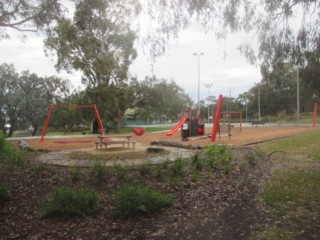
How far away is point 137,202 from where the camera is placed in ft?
17.7

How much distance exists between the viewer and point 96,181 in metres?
7.24

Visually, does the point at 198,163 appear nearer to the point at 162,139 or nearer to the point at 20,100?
the point at 162,139

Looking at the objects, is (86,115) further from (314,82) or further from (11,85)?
(314,82)

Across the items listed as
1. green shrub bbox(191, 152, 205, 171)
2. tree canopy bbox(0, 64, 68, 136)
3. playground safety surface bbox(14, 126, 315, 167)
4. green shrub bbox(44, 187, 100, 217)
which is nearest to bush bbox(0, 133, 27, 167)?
playground safety surface bbox(14, 126, 315, 167)

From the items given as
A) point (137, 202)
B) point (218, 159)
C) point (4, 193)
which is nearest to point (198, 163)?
point (218, 159)

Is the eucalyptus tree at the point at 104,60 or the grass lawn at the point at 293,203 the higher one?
the eucalyptus tree at the point at 104,60

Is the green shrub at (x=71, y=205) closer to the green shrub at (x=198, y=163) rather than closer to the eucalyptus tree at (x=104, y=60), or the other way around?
the green shrub at (x=198, y=163)

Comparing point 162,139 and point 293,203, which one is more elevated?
point 162,139

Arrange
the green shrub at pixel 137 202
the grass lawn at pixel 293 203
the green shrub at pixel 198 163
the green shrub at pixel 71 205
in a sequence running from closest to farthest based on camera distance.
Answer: the grass lawn at pixel 293 203, the green shrub at pixel 137 202, the green shrub at pixel 71 205, the green shrub at pixel 198 163

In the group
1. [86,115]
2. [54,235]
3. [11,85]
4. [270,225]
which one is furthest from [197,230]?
[11,85]

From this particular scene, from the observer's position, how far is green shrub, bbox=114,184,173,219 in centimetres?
537

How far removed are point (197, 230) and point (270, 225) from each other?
103 cm

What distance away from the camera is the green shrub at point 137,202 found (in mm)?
5367

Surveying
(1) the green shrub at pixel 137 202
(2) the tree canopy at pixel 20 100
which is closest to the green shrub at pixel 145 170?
(1) the green shrub at pixel 137 202
